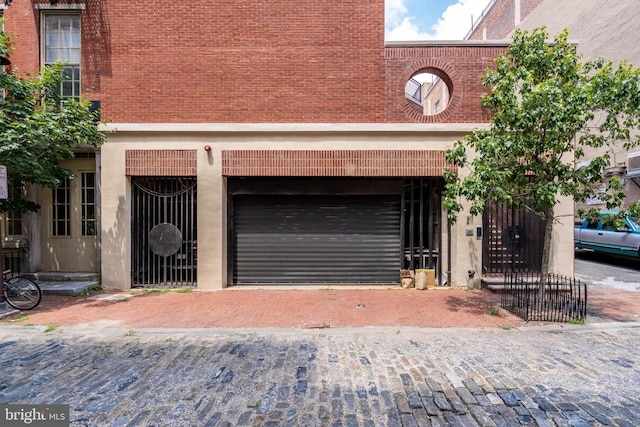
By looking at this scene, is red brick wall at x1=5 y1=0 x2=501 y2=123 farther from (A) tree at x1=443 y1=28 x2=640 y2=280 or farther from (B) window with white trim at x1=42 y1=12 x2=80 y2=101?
(A) tree at x1=443 y1=28 x2=640 y2=280

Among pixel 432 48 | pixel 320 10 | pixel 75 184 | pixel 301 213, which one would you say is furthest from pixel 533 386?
pixel 75 184

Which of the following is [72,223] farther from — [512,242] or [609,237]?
[609,237]

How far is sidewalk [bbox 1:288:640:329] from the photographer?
20.2 feet

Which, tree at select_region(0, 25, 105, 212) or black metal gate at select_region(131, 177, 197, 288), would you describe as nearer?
tree at select_region(0, 25, 105, 212)

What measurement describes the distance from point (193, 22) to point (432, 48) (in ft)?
22.2

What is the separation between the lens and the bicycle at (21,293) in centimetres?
687

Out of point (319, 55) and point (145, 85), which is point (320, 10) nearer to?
point (319, 55)

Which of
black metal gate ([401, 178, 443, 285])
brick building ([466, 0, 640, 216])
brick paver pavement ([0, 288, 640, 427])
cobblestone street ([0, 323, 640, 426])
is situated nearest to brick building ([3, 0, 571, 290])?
black metal gate ([401, 178, 443, 285])

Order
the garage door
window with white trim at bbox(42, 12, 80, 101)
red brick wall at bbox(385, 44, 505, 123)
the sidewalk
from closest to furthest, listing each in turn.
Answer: the sidewalk → red brick wall at bbox(385, 44, 505, 123) → window with white trim at bbox(42, 12, 80, 101) → the garage door

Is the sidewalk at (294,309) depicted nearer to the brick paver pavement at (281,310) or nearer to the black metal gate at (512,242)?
the brick paver pavement at (281,310)

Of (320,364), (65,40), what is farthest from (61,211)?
(320,364)

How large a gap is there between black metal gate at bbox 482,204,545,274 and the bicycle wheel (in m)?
11.4

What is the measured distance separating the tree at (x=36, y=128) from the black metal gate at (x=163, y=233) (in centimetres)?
198

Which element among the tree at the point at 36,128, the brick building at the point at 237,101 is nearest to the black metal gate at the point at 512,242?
the brick building at the point at 237,101
